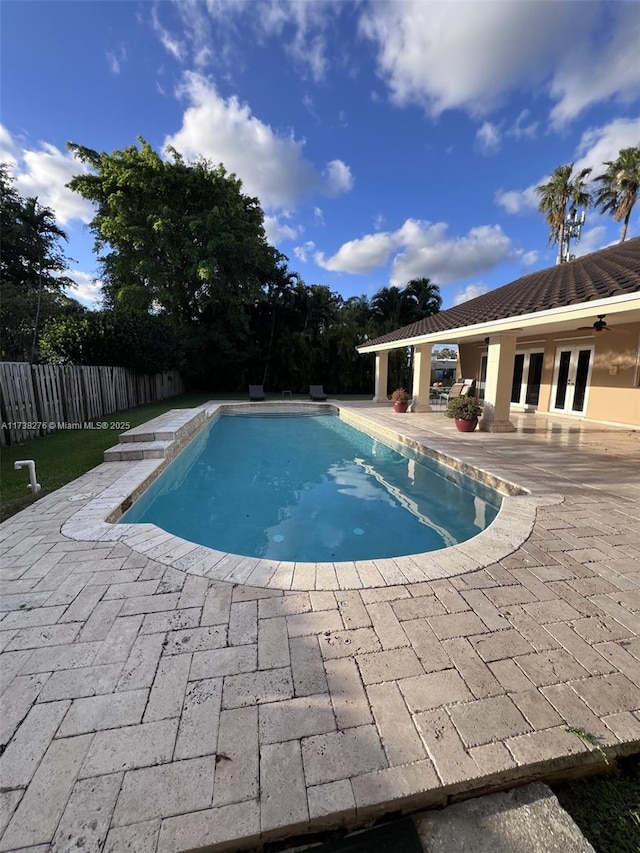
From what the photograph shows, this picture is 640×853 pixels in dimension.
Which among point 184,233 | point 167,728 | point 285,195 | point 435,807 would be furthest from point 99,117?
point 435,807

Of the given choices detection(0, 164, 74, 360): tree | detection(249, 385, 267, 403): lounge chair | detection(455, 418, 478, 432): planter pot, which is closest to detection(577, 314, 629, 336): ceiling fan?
detection(455, 418, 478, 432): planter pot

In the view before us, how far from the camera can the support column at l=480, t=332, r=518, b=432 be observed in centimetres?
894

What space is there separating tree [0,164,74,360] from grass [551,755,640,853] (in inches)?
811

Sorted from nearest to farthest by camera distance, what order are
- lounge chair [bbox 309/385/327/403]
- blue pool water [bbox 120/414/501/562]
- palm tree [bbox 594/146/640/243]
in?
blue pool water [bbox 120/414/501/562] → lounge chair [bbox 309/385/327/403] → palm tree [bbox 594/146/640/243]

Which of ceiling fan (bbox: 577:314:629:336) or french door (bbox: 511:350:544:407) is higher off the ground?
ceiling fan (bbox: 577:314:629:336)

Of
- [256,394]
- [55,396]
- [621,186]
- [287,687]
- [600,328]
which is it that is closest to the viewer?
[287,687]

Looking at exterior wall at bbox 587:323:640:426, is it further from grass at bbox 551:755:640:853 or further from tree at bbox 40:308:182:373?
tree at bbox 40:308:182:373

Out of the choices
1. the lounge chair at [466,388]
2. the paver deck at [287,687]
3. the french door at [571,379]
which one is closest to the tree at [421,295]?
the lounge chair at [466,388]

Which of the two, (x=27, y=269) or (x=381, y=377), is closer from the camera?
(x=381, y=377)

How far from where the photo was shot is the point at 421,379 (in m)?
13.1

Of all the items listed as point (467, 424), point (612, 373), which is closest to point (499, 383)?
point (467, 424)

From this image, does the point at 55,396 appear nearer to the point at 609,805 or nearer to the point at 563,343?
the point at 609,805

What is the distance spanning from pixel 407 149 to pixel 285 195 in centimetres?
712

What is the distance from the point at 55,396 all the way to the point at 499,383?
442 inches
